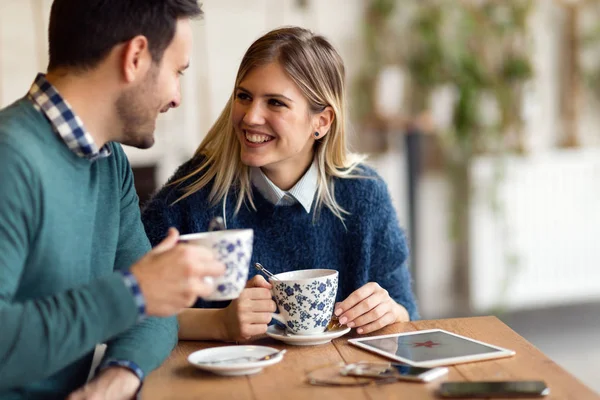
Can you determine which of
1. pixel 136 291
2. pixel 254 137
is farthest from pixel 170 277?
pixel 254 137

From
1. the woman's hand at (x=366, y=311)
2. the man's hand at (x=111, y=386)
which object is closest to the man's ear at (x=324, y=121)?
the woman's hand at (x=366, y=311)

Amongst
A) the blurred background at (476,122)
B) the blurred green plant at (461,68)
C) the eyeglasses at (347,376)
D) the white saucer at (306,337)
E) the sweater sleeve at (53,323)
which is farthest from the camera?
the blurred green plant at (461,68)

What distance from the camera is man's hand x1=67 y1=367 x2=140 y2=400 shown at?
1176 mm

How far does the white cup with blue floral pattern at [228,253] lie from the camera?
1.11 meters

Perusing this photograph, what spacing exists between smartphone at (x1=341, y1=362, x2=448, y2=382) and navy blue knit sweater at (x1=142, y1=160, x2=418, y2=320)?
639mm

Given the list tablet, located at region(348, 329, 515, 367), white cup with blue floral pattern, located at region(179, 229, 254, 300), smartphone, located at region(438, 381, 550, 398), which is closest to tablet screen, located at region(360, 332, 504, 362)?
tablet, located at region(348, 329, 515, 367)

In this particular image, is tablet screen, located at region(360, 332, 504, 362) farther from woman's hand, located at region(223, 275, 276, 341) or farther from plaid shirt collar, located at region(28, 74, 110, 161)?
plaid shirt collar, located at region(28, 74, 110, 161)

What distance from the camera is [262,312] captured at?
4.62ft

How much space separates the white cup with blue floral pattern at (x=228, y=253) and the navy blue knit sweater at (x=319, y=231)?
2.19 feet

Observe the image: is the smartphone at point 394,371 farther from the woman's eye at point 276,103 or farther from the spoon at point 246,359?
the woman's eye at point 276,103

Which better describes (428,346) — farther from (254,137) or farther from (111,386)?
(254,137)

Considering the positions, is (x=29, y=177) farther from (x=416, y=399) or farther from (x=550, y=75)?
(x=550, y=75)

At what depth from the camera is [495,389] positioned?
1082mm

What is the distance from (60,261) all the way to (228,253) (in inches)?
11.0
